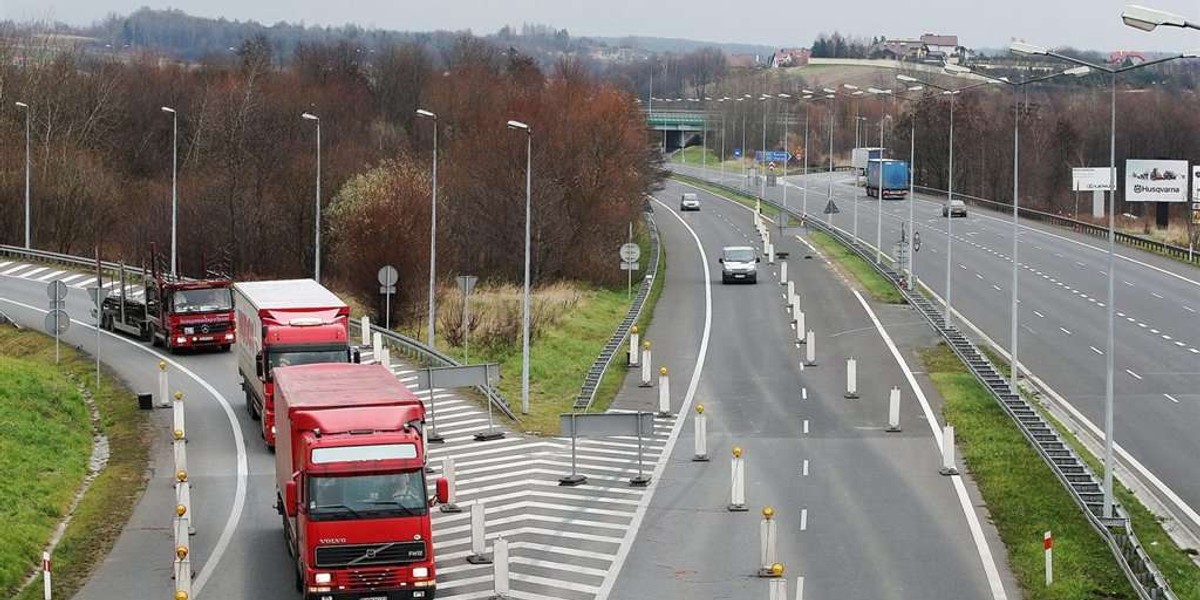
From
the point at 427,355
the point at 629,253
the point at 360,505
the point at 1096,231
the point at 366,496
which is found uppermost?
the point at 629,253

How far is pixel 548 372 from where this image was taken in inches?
1890

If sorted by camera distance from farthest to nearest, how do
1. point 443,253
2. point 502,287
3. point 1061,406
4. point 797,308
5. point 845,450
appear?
point 502,287
point 443,253
point 797,308
point 1061,406
point 845,450

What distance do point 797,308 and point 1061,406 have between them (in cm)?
1491

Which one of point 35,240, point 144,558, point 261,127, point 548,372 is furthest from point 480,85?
point 144,558

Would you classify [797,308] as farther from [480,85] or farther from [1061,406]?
[480,85]

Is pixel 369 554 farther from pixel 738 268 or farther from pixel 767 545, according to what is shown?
pixel 738 268

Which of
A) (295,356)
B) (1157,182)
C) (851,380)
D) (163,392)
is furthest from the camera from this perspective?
(1157,182)

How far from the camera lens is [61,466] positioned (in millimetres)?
34344

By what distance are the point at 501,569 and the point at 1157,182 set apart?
88004 mm

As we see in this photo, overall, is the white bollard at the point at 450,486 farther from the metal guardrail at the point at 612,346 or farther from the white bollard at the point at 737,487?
the metal guardrail at the point at 612,346

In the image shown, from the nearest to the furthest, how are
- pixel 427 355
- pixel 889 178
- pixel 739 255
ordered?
pixel 427 355, pixel 739 255, pixel 889 178

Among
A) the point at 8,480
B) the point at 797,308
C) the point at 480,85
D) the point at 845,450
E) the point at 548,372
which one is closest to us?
the point at 8,480

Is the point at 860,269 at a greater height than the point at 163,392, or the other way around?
the point at 860,269

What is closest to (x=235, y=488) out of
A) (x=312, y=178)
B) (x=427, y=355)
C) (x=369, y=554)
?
(x=369, y=554)
